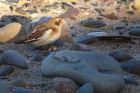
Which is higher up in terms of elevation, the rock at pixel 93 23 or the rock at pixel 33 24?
the rock at pixel 33 24

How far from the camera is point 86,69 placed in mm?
4766

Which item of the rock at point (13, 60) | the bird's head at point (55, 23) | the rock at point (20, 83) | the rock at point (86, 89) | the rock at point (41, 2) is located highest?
the bird's head at point (55, 23)

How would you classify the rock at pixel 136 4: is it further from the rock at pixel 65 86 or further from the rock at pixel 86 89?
the rock at pixel 86 89

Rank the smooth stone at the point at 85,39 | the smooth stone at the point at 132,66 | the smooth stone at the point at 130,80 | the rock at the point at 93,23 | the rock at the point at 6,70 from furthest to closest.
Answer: the rock at the point at 93,23 < the smooth stone at the point at 85,39 < the smooth stone at the point at 132,66 < the rock at the point at 6,70 < the smooth stone at the point at 130,80

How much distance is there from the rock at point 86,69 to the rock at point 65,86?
0.30 feet

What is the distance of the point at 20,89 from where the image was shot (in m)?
4.58

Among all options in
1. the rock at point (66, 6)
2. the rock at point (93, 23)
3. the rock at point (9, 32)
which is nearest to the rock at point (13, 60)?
the rock at point (9, 32)

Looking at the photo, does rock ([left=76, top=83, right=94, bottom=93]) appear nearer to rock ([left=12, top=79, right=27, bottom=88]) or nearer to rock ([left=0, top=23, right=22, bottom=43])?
rock ([left=12, top=79, right=27, bottom=88])

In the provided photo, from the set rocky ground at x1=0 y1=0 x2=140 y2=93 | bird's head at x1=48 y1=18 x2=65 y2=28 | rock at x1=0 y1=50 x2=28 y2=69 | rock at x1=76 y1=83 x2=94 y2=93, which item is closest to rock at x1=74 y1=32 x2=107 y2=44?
rocky ground at x1=0 y1=0 x2=140 y2=93

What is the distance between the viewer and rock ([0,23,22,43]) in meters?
6.49

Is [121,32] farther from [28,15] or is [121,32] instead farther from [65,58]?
[65,58]

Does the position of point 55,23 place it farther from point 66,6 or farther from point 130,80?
point 66,6

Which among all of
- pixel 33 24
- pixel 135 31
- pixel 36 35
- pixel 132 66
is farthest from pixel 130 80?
pixel 33 24

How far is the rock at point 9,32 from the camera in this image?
6492mm
